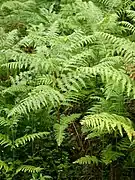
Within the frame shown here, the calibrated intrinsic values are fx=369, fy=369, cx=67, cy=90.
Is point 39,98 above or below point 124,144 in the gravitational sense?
above

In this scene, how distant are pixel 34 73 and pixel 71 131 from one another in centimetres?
84

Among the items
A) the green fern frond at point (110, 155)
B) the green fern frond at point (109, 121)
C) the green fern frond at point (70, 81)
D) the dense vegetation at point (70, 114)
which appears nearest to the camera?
Result: the green fern frond at point (109, 121)

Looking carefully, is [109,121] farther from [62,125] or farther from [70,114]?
[70,114]

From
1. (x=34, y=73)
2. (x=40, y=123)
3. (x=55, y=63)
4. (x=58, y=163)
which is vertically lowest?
(x=58, y=163)

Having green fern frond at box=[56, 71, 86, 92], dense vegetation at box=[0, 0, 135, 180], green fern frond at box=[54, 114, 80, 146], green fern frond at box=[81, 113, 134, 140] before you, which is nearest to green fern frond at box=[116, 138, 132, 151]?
dense vegetation at box=[0, 0, 135, 180]

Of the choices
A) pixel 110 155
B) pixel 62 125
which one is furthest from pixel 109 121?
pixel 62 125

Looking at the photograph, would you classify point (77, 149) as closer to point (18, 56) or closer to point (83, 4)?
point (18, 56)

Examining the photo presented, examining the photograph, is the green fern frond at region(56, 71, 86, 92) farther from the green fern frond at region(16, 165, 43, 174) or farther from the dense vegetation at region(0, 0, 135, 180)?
the green fern frond at region(16, 165, 43, 174)

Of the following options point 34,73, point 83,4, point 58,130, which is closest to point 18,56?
point 34,73

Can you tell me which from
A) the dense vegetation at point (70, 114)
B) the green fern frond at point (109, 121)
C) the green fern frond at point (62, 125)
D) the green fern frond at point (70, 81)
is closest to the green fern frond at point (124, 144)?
the dense vegetation at point (70, 114)

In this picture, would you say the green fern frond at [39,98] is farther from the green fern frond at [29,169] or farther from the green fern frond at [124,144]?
the green fern frond at [124,144]

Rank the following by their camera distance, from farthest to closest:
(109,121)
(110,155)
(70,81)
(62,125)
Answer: (70,81)
(62,125)
(110,155)
(109,121)

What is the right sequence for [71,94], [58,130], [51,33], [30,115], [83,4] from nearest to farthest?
[58,130], [71,94], [30,115], [51,33], [83,4]

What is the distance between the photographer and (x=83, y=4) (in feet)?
18.0
